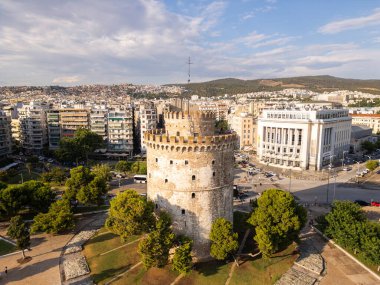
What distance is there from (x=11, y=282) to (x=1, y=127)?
262 feet

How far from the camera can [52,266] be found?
38.4 meters

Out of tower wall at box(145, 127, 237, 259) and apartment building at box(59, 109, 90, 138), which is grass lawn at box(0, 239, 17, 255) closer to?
tower wall at box(145, 127, 237, 259)

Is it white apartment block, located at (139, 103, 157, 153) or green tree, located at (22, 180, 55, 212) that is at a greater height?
white apartment block, located at (139, 103, 157, 153)

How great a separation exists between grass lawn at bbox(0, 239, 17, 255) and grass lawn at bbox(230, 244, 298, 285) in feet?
103

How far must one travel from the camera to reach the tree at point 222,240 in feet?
122

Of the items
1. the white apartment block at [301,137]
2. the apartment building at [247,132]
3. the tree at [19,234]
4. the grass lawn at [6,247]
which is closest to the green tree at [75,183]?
the grass lawn at [6,247]

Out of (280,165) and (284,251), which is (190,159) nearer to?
(284,251)

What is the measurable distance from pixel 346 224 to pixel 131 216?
98.8ft

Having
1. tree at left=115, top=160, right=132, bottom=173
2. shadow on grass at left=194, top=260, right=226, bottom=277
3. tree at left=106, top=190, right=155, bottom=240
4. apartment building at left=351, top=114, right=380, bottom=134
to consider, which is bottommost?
shadow on grass at left=194, top=260, right=226, bottom=277

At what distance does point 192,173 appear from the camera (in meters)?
38.1

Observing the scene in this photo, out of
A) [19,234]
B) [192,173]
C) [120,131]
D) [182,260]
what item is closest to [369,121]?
[120,131]

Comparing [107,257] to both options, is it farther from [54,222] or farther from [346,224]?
[346,224]

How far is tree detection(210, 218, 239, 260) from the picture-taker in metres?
37.2

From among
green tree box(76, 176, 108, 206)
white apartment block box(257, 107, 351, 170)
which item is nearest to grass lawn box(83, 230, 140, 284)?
green tree box(76, 176, 108, 206)
